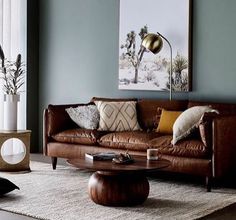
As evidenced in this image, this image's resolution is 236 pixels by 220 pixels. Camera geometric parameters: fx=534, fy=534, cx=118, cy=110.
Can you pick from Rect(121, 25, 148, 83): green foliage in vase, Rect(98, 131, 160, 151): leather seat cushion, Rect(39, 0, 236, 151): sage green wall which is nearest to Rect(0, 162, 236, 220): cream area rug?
Rect(98, 131, 160, 151): leather seat cushion

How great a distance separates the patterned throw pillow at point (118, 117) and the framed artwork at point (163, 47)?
0.46 m

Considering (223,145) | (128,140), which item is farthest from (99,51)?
(223,145)

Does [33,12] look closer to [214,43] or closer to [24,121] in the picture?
[24,121]

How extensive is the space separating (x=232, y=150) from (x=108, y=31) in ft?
7.84

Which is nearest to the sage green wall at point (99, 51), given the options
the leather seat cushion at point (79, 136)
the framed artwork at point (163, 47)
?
the framed artwork at point (163, 47)

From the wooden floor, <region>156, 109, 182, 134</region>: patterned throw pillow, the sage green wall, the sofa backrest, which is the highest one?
the sage green wall

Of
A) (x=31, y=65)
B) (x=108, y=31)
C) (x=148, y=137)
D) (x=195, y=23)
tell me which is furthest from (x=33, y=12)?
(x=148, y=137)

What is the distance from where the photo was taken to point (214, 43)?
5.71 meters

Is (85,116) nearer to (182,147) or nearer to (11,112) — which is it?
(11,112)

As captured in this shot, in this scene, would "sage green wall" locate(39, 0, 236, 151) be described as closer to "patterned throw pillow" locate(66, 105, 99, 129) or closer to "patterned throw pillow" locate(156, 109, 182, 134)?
"patterned throw pillow" locate(156, 109, 182, 134)

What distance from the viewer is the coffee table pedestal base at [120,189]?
4125 mm

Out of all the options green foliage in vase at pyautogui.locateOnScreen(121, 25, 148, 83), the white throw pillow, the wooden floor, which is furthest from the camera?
green foliage in vase at pyautogui.locateOnScreen(121, 25, 148, 83)

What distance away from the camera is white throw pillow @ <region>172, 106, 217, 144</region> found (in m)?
4.96

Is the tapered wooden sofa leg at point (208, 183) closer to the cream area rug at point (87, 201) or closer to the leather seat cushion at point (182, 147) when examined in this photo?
the cream area rug at point (87, 201)
